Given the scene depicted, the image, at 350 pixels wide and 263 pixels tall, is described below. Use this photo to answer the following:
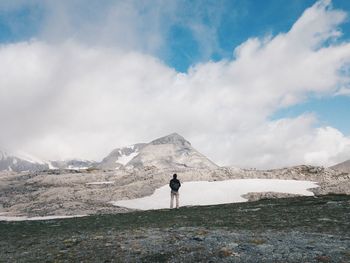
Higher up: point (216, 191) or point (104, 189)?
point (104, 189)

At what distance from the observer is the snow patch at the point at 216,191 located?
57.5 meters

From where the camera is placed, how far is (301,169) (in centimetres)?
7825

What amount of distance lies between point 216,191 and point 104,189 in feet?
72.8

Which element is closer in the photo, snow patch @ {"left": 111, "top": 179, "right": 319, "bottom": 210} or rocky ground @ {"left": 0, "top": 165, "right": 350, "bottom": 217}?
snow patch @ {"left": 111, "top": 179, "right": 319, "bottom": 210}

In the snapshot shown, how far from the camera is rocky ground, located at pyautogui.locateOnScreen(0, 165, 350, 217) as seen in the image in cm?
5871

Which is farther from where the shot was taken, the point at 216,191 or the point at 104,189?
the point at 104,189

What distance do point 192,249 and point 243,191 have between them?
Answer: 154ft

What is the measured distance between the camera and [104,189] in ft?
A: 239

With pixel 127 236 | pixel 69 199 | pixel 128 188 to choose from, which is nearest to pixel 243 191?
pixel 128 188

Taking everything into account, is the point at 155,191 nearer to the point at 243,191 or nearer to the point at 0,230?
the point at 243,191

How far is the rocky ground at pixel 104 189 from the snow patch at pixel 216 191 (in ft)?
7.86

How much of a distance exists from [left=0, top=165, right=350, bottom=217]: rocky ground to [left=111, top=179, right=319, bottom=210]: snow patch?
2.40m

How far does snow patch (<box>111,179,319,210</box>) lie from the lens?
189 ft

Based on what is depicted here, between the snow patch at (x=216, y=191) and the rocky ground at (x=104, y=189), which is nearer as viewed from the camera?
the snow patch at (x=216, y=191)
